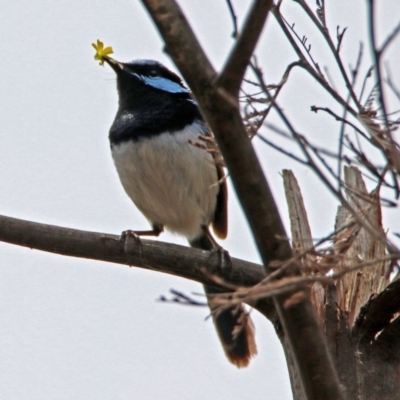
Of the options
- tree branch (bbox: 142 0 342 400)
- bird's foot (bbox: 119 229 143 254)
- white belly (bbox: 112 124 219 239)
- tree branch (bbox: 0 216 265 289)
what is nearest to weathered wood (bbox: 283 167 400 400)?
tree branch (bbox: 0 216 265 289)

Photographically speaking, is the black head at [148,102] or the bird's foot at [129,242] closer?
the bird's foot at [129,242]

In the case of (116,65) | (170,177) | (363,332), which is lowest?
(363,332)

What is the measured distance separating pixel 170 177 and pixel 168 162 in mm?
126

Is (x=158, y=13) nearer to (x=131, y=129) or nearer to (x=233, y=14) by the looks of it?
(x=233, y=14)

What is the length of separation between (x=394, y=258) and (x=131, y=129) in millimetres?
3540

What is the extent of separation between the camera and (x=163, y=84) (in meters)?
6.23

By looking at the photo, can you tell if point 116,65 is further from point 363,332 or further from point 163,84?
point 363,332

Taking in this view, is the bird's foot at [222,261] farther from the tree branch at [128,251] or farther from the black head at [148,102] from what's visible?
the black head at [148,102]

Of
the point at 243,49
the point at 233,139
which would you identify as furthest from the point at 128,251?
the point at 243,49

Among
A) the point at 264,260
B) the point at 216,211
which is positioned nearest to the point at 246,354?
the point at 216,211

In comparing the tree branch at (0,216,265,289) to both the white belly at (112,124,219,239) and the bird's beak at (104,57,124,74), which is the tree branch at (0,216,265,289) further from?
the bird's beak at (104,57,124,74)

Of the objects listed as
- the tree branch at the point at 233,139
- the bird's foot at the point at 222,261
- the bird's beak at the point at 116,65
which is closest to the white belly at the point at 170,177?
the bird's beak at the point at 116,65

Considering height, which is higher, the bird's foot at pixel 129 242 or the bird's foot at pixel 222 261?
the bird's foot at pixel 129 242

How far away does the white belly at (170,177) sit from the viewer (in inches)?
223
